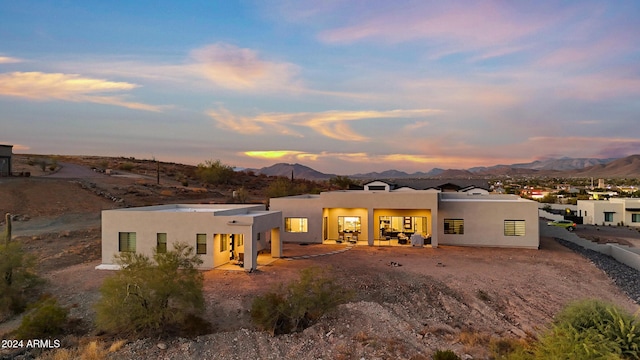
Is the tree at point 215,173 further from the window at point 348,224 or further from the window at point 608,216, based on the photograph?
the window at point 608,216

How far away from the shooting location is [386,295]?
15.9 metres

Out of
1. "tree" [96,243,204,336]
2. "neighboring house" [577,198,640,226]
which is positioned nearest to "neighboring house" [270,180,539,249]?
"tree" [96,243,204,336]

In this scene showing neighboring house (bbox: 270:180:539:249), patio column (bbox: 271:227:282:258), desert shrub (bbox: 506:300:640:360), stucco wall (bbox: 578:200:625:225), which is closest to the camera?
desert shrub (bbox: 506:300:640:360)

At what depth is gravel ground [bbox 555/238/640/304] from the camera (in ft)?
61.6

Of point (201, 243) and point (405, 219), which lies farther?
point (405, 219)

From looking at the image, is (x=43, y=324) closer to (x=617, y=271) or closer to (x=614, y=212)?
(x=617, y=271)

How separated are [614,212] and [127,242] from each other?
4653cm

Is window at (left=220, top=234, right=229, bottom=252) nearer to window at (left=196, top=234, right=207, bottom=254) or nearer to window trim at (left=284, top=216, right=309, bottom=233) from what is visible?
window at (left=196, top=234, right=207, bottom=254)

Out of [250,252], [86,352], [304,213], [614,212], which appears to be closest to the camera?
[86,352]

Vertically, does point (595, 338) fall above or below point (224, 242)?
below

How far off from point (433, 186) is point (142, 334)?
36.7 m

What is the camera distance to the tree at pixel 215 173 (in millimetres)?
64250

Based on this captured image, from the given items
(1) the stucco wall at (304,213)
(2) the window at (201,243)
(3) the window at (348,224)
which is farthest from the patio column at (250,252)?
(3) the window at (348,224)

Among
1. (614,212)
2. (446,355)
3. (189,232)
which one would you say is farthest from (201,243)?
(614,212)
